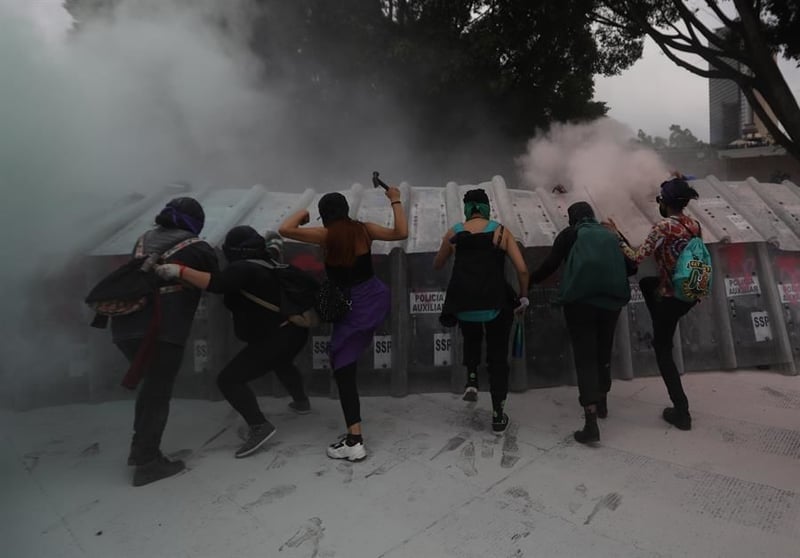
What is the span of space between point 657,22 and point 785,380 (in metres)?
7.24

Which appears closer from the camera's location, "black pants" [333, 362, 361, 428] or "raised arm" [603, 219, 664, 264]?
"black pants" [333, 362, 361, 428]

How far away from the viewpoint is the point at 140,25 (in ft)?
18.5

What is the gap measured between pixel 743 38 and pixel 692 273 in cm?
725

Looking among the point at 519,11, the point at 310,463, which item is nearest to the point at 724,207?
the point at 310,463

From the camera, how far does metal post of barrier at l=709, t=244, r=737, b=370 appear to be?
4.22 metres

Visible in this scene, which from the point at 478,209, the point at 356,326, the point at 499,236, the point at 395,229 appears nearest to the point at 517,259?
the point at 499,236

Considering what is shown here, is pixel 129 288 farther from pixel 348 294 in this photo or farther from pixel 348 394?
pixel 348 394

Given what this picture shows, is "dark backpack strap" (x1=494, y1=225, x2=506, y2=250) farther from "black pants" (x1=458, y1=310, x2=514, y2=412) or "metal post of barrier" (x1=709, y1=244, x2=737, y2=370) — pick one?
"metal post of barrier" (x1=709, y1=244, x2=737, y2=370)

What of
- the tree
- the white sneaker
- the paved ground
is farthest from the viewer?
the tree

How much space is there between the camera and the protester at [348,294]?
2.98 m

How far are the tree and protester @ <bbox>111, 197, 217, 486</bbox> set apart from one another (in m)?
8.78

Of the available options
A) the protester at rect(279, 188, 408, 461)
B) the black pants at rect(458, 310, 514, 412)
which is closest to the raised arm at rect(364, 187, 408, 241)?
the protester at rect(279, 188, 408, 461)

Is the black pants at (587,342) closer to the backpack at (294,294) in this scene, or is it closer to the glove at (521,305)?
the glove at (521,305)

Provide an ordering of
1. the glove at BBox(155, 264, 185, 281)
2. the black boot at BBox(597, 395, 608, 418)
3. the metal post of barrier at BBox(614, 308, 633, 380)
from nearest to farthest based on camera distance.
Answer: the glove at BBox(155, 264, 185, 281), the black boot at BBox(597, 395, 608, 418), the metal post of barrier at BBox(614, 308, 633, 380)
